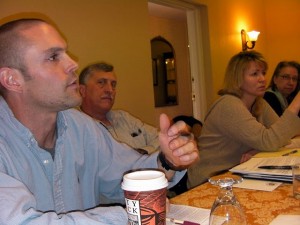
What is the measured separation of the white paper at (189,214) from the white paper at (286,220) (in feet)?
0.55

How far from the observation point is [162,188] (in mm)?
640

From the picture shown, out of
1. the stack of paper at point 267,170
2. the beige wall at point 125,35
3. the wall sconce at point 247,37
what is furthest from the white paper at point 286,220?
the wall sconce at point 247,37

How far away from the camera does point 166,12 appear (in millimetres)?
5250

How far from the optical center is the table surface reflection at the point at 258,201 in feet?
2.93

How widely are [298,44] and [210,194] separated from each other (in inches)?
175

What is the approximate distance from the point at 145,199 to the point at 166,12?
4.95 metres

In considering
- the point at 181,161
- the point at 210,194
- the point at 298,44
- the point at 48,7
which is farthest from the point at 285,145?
the point at 298,44

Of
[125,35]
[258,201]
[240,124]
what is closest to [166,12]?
[125,35]

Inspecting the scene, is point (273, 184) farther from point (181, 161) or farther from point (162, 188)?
point (162, 188)

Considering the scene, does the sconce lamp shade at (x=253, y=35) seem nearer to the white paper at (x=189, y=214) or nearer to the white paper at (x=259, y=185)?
the white paper at (x=259, y=185)

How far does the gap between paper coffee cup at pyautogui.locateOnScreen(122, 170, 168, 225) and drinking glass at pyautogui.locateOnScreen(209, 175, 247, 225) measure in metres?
0.17

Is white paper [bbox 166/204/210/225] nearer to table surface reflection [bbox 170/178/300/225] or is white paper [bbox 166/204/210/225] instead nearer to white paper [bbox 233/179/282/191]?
table surface reflection [bbox 170/178/300/225]

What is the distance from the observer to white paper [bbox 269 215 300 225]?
82 cm

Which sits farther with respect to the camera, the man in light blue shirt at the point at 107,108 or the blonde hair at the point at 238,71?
the man in light blue shirt at the point at 107,108
